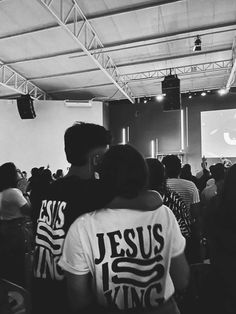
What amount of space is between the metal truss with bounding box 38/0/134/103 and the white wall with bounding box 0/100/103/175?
2.49 metres

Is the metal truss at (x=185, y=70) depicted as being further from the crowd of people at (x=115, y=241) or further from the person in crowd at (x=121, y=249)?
the person in crowd at (x=121, y=249)

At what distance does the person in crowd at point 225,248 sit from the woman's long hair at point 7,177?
5.47 feet

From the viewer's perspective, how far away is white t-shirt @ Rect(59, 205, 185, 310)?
91 centimetres

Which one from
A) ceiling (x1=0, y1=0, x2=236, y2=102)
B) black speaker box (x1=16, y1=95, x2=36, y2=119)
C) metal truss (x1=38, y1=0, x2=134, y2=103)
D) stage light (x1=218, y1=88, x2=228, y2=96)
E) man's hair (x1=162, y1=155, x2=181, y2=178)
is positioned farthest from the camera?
stage light (x1=218, y1=88, x2=228, y2=96)

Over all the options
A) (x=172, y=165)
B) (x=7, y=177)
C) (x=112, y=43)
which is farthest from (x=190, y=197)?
(x=112, y=43)

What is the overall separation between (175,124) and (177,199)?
930 centimetres

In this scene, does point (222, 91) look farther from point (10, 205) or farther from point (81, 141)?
point (81, 141)

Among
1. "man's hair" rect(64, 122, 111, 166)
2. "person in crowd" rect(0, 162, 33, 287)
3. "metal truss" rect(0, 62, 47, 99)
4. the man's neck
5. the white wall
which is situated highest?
"metal truss" rect(0, 62, 47, 99)

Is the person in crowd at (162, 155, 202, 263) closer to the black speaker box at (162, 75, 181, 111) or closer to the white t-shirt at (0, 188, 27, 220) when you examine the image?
the white t-shirt at (0, 188, 27, 220)

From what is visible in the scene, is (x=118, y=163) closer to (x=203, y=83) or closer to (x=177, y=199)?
(x=177, y=199)

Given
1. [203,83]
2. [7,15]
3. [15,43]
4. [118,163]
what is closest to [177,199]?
[118,163]

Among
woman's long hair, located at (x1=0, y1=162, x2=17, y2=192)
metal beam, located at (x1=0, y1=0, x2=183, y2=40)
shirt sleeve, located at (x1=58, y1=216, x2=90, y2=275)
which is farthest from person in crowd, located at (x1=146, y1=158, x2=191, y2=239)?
metal beam, located at (x1=0, y1=0, x2=183, y2=40)

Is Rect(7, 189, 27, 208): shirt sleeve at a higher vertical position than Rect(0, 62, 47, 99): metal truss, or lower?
lower

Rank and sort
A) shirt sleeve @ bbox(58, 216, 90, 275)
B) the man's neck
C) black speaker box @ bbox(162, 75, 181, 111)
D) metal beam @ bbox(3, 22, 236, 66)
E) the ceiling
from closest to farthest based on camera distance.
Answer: shirt sleeve @ bbox(58, 216, 90, 275) → the man's neck → the ceiling → metal beam @ bbox(3, 22, 236, 66) → black speaker box @ bbox(162, 75, 181, 111)
